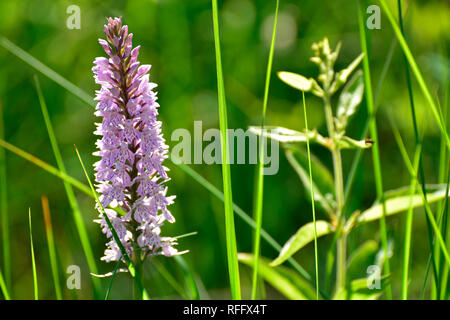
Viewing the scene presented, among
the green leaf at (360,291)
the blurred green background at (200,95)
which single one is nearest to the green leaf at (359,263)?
the green leaf at (360,291)

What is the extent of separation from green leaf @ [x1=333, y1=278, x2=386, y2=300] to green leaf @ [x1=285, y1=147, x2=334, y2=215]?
0.20 m

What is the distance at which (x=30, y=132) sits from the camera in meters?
2.69

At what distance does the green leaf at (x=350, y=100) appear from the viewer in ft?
4.46

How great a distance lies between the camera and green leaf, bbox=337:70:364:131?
1360mm

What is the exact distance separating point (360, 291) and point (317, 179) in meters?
0.32

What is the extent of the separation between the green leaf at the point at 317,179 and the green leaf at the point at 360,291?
200 mm

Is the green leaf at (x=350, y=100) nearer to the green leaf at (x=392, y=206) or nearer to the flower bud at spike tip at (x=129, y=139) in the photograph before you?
the green leaf at (x=392, y=206)

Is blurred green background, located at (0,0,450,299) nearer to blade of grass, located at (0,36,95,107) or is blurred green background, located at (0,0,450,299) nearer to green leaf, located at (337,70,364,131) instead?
blade of grass, located at (0,36,95,107)

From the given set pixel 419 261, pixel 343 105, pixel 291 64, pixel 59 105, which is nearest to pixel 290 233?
pixel 419 261

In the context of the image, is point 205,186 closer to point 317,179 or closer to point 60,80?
point 317,179

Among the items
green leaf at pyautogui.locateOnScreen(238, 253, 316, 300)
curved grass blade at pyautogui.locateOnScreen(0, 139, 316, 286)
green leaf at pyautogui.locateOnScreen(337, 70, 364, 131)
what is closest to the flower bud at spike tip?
curved grass blade at pyautogui.locateOnScreen(0, 139, 316, 286)

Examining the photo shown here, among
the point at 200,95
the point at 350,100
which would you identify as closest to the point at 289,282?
the point at 350,100
